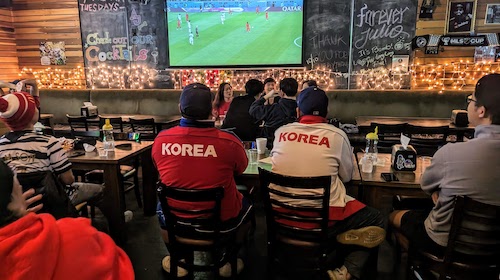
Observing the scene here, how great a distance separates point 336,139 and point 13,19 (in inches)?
308

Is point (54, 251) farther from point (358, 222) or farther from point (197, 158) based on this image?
point (358, 222)

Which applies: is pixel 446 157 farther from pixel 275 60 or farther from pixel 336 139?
pixel 275 60

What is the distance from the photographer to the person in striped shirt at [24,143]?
7.63ft

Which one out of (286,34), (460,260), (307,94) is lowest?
(460,260)

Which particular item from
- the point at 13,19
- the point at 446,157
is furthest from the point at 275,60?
the point at 13,19

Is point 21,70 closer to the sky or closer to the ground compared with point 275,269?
closer to the sky

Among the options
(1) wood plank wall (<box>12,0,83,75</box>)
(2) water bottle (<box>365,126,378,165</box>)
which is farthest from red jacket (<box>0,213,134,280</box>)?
(1) wood plank wall (<box>12,0,83,75</box>)

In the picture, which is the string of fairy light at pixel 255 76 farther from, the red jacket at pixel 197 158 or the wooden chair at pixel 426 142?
the red jacket at pixel 197 158

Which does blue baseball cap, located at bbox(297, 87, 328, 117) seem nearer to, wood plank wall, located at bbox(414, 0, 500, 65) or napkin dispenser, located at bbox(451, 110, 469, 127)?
napkin dispenser, located at bbox(451, 110, 469, 127)

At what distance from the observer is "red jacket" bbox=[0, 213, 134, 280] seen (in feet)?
3.23

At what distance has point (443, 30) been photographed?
19.2 feet

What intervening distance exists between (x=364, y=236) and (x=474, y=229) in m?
0.67

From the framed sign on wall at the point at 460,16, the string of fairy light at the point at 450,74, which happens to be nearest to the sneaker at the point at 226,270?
the string of fairy light at the point at 450,74

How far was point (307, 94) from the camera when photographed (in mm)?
2424
